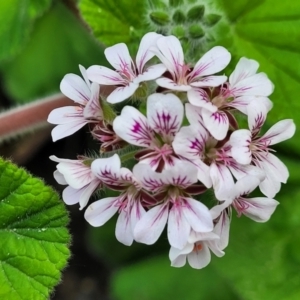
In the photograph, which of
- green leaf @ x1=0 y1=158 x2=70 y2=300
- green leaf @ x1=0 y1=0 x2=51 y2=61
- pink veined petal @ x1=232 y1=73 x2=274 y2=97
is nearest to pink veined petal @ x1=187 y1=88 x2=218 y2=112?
pink veined petal @ x1=232 y1=73 x2=274 y2=97

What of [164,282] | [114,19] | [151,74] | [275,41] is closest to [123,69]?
[151,74]

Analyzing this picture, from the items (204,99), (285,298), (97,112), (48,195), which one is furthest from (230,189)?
(285,298)

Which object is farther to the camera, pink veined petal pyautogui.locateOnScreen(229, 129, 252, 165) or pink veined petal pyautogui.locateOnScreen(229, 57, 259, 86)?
pink veined petal pyautogui.locateOnScreen(229, 57, 259, 86)

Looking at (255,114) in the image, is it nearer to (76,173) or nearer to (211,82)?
(211,82)

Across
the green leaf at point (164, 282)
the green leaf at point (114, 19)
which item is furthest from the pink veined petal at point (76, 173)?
the green leaf at point (164, 282)

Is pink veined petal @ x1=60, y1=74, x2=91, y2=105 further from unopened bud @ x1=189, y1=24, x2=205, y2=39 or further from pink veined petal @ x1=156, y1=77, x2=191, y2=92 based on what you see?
unopened bud @ x1=189, y1=24, x2=205, y2=39

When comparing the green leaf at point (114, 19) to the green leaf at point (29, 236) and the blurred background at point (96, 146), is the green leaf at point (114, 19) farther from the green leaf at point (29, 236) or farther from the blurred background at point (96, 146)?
the green leaf at point (29, 236)
